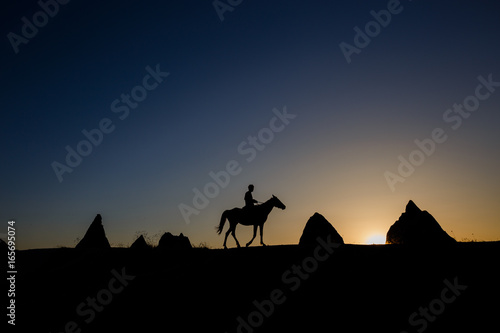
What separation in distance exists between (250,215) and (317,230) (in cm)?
828

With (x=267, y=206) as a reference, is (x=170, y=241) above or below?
below

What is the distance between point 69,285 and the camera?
8.19 m

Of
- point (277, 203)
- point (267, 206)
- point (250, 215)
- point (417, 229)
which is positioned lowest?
point (417, 229)

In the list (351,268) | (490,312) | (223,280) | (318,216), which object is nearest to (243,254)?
(223,280)

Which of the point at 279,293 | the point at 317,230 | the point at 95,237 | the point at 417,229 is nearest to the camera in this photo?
the point at 279,293

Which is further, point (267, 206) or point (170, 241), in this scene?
point (170, 241)

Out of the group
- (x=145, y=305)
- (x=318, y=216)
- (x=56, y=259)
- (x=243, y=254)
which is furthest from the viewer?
(x=318, y=216)

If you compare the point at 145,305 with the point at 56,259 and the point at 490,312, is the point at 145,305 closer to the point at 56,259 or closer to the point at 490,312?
the point at 56,259

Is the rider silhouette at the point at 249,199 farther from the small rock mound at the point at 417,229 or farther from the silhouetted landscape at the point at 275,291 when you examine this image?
the small rock mound at the point at 417,229

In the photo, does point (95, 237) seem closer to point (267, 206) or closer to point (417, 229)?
point (267, 206)

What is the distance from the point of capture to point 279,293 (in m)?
7.00

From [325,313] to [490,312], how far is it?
3.33 meters

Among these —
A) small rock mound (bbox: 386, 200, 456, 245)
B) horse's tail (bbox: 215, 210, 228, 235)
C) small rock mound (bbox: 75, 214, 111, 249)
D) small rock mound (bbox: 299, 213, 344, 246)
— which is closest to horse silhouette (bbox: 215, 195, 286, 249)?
horse's tail (bbox: 215, 210, 228, 235)

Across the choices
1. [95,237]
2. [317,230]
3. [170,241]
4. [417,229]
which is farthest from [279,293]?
[95,237]
